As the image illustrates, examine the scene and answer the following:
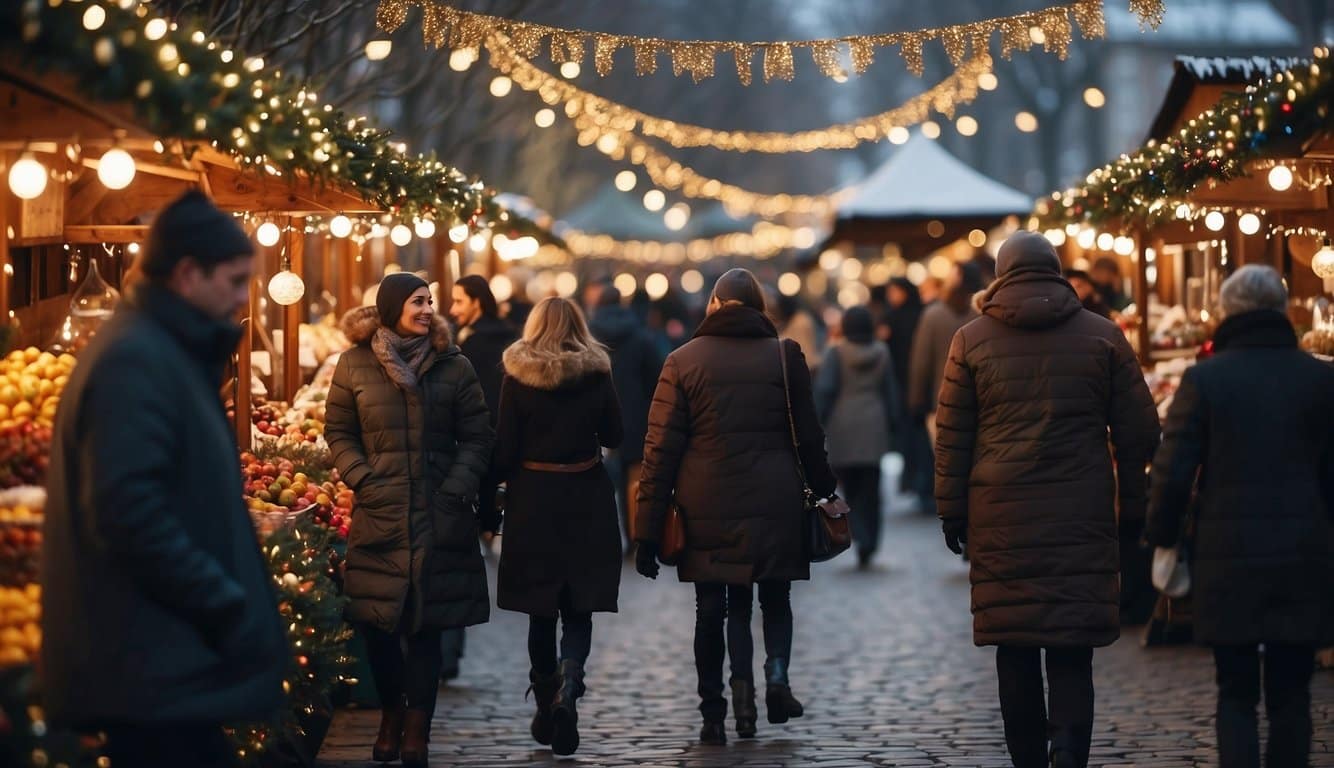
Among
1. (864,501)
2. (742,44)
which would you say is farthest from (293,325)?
(864,501)

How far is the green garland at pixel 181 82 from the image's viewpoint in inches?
219

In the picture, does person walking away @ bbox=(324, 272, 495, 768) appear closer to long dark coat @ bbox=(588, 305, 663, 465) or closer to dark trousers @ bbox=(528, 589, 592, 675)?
dark trousers @ bbox=(528, 589, 592, 675)

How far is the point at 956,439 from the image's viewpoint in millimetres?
7730

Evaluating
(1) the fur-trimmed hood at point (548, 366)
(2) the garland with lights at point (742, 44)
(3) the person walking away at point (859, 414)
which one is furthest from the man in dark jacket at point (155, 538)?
(3) the person walking away at point (859, 414)

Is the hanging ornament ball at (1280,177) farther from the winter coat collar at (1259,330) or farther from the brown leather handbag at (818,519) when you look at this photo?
the winter coat collar at (1259,330)

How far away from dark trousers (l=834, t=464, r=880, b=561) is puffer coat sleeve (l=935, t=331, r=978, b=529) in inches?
334

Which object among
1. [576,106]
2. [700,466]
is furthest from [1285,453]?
[576,106]

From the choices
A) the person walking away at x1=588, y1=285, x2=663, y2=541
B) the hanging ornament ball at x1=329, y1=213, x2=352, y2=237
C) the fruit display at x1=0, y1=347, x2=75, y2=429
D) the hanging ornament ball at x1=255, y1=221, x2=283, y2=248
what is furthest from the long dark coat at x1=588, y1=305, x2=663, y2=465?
the fruit display at x1=0, y1=347, x2=75, y2=429

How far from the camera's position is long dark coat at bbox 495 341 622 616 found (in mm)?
8914

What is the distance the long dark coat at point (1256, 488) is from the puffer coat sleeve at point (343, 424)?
11.2ft

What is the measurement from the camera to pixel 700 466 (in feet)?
29.9

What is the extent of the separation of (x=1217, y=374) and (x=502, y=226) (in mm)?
7800

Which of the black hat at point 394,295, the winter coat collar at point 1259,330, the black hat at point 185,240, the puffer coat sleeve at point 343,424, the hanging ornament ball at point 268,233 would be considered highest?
the hanging ornament ball at point 268,233

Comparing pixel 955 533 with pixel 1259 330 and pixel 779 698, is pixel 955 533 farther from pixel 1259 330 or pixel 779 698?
pixel 779 698
